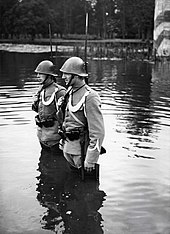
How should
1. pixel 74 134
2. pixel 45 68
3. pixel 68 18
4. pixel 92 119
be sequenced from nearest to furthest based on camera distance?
1. pixel 92 119
2. pixel 74 134
3. pixel 45 68
4. pixel 68 18

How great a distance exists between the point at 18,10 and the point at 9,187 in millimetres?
88390

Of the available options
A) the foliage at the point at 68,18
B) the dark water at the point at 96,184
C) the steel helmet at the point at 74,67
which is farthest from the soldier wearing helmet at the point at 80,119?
the foliage at the point at 68,18

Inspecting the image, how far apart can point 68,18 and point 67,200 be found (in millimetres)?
93865

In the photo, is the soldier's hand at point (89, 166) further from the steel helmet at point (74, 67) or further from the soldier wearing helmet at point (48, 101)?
the soldier wearing helmet at point (48, 101)

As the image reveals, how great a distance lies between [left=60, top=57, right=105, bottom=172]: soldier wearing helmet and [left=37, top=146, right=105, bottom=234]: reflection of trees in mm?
550

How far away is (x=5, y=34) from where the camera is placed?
95625 millimetres

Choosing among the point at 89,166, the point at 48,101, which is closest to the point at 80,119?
the point at 89,166

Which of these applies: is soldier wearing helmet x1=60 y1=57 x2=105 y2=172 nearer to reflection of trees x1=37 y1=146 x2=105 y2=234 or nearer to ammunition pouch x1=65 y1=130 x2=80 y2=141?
ammunition pouch x1=65 y1=130 x2=80 y2=141

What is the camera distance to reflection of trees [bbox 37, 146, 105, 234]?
5676mm

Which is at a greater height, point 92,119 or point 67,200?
point 92,119

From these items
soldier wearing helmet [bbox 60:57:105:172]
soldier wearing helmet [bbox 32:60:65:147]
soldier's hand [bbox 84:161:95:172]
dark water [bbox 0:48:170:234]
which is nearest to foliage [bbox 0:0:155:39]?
dark water [bbox 0:48:170:234]

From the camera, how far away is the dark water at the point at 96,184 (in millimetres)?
5742

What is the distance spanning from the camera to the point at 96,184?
22.9 feet

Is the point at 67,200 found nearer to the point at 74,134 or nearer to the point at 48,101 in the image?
the point at 74,134
